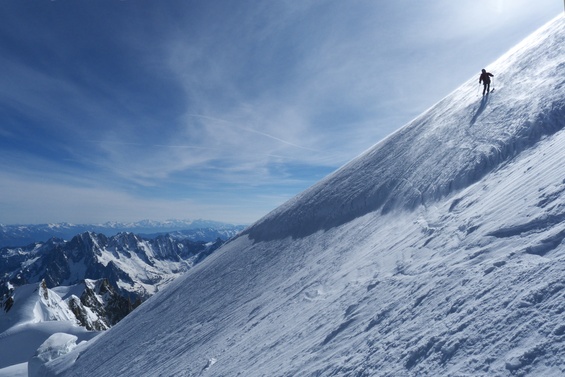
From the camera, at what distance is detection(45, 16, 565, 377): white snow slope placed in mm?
5004

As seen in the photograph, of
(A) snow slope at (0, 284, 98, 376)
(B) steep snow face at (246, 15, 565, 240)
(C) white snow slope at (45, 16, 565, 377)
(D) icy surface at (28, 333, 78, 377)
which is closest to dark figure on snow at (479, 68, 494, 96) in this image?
(B) steep snow face at (246, 15, 565, 240)

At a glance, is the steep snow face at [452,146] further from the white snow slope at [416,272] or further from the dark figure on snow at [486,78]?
the dark figure on snow at [486,78]

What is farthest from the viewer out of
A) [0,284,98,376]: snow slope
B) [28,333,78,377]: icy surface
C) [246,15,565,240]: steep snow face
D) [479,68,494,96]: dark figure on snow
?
[0,284,98,376]: snow slope

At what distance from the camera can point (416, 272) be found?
769cm

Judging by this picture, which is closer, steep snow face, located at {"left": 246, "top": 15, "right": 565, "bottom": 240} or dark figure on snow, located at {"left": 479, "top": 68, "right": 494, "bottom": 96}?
steep snow face, located at {"left": 246, "top": 15, "right": 565, "bottom": 240}

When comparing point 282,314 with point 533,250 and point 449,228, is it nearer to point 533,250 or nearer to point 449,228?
point 449,228

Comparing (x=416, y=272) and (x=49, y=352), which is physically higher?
(x=49, y=352)

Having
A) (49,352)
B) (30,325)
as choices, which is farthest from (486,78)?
(30,325)

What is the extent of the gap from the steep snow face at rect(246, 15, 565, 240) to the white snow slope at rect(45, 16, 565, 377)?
0.09 m

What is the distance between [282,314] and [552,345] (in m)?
8.27

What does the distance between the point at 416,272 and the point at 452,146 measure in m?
8.54

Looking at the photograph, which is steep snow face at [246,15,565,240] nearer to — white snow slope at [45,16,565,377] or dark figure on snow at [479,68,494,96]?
white snow slope at [45,16,565,377]

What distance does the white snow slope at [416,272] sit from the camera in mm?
5004

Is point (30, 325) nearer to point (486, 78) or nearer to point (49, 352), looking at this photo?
point (49, 352)
